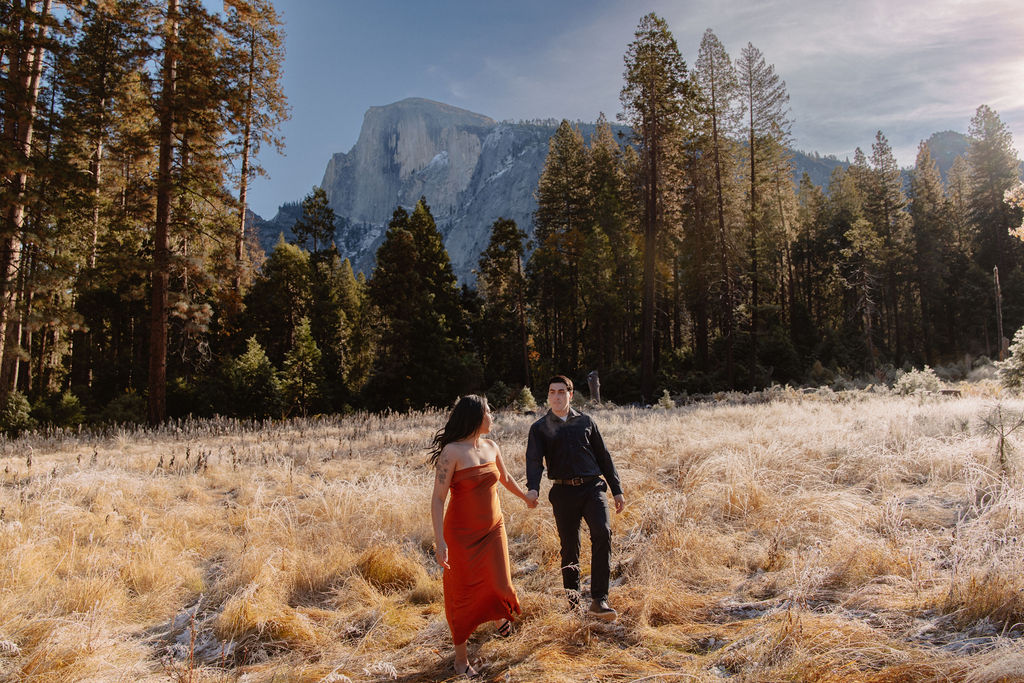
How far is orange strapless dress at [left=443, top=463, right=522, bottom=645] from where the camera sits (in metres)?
3.60

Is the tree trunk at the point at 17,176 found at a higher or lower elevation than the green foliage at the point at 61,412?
higher

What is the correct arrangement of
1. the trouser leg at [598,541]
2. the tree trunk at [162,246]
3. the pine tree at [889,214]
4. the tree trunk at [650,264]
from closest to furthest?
the trouser leg at [598,541] → the tree trunk at [162,246] → the tree trunk at [650,264] → the pine tree at [889,214]

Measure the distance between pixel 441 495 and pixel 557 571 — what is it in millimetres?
2288

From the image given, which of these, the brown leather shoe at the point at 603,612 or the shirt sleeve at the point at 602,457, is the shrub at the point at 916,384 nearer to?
the shirt sleeve at the point at 602,457

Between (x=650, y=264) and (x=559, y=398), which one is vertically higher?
(x=650, y=264)

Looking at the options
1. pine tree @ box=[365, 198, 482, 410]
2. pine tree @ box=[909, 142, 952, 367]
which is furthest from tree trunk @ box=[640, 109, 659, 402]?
pine tree @ box=[909, 142, 952, 367]

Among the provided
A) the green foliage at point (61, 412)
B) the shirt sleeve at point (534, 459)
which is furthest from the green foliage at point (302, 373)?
the shirt sleeve at point (534, 459)

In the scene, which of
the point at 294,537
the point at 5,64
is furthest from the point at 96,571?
the point at 5,64

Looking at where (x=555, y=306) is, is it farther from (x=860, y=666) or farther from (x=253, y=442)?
(x=860, y=666)

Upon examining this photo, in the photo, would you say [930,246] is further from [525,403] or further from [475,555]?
[475,555]

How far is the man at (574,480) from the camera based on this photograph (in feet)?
13.7

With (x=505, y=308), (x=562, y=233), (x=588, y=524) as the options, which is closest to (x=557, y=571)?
(x=588, y=524)

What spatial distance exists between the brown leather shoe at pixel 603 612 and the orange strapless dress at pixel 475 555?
691 millimetres

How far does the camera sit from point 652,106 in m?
23.0
